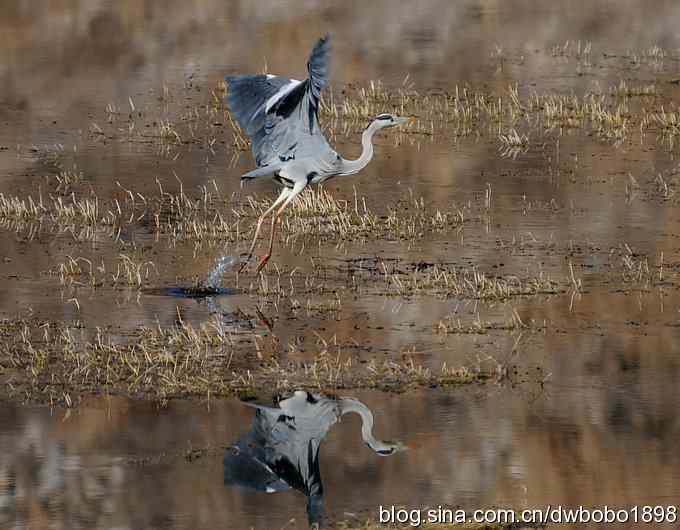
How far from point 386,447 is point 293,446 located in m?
0.54

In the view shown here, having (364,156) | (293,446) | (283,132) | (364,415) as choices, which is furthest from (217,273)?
(293,446)

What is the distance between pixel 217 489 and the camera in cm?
866

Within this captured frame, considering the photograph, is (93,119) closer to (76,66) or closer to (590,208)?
(76,66)

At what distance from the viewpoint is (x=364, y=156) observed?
14.4 meters

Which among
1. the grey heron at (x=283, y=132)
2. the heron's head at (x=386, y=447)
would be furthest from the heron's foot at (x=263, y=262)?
the heron's head at (x=386, y=447)

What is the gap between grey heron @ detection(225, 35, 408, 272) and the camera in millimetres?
13867

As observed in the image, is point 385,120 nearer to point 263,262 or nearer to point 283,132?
point 283,132

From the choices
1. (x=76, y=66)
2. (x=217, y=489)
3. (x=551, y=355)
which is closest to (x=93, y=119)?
(x=76, y=66)

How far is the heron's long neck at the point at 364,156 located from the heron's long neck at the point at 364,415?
14.4 ft

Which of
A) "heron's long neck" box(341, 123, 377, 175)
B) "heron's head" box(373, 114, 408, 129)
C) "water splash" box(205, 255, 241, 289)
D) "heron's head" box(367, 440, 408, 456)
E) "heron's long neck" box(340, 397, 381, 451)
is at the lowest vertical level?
"heron's head" box(367, 440, 408, 456)

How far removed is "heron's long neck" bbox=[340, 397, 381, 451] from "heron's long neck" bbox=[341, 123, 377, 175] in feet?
14.4

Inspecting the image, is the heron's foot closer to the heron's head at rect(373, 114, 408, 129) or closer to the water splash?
the water splash

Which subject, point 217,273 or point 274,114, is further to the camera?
point 274,114

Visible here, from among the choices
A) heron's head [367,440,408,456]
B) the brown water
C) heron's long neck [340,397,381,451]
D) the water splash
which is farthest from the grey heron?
heron's head [367,440,408,456]
